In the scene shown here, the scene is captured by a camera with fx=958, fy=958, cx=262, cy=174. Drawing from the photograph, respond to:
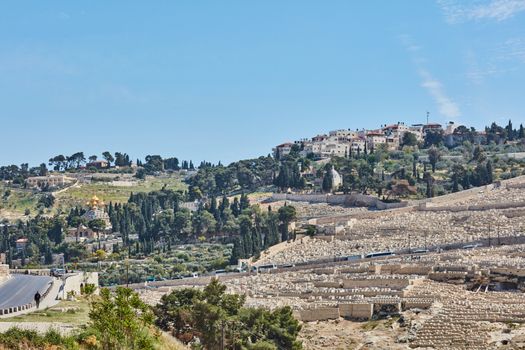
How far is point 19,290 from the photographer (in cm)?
3725

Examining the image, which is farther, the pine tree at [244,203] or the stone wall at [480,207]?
the pine tree at [244,203]

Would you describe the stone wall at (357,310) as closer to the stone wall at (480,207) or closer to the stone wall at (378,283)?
the stone wall at (378,283)

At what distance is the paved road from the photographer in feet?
104

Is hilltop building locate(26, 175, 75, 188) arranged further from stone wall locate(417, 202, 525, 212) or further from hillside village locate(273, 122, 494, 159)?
stone wall locate(417, 202, 525, 212)

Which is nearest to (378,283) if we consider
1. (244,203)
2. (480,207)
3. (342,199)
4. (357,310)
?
(357,310)

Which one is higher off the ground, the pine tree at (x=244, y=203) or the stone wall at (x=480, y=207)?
the pine tree at (x=244, y=203)

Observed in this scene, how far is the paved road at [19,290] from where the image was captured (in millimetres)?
31797

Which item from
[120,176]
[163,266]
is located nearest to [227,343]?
[163,266]

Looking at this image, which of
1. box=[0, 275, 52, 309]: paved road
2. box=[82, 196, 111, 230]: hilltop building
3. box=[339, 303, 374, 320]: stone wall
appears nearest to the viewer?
box=[0, 275, 52, 309]: paved road

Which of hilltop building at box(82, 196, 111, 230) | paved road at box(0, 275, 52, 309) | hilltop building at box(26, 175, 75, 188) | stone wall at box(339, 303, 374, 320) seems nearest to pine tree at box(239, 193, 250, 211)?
hilltop building at box(82, 196, 111, 230)

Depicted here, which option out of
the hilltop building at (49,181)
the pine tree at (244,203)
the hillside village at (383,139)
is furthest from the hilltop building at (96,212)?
the hillside village at (383,139)

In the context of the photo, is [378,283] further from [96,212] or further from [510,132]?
[510,132]

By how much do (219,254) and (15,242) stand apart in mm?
21831

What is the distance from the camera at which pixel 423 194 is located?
8838cm
